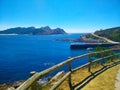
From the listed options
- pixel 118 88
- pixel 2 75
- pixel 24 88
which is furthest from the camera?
pixel 2 75

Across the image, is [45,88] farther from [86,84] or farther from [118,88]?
[118,88]

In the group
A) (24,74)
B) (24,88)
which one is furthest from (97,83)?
(24,74)

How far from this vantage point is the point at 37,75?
571cm

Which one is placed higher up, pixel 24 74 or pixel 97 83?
pixel 97 83

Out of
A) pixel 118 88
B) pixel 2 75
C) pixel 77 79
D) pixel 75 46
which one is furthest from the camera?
pixel 75 46

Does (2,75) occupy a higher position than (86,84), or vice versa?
(86,84)

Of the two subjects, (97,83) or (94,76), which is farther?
(94,76)

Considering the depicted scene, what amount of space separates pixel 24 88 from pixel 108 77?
8765 millimetres

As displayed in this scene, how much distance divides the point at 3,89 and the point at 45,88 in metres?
10.8

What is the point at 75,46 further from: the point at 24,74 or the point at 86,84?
the point at 86,84

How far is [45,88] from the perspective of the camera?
9.52 meters

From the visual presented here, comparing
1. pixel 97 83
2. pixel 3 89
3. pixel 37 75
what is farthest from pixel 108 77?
pixel 3 89

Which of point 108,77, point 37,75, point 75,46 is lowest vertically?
point 75,46

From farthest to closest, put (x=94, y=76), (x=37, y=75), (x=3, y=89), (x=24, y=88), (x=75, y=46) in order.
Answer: (x=75, y=46) < (x=3, y=89) < (x=94, y=76) < (x=37, y=75) < (x=24, y=88)
